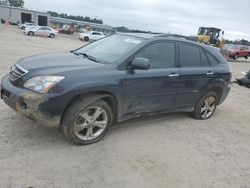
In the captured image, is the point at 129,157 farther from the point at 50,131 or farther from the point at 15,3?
the point at 15,3

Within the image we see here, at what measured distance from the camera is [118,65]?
4.58 metres

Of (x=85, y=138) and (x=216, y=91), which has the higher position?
(x=216, y=91)

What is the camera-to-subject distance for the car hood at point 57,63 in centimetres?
423

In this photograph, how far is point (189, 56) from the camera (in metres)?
5.85

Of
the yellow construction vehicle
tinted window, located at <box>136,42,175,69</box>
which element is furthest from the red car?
tinted window, located at <box>136,42,175,69</box>

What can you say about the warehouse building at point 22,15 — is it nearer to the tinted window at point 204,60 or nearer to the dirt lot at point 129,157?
the tinted window at point 204,60

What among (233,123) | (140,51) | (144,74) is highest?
(140,51)

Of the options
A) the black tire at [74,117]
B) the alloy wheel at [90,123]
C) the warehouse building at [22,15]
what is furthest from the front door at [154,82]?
the warehouse building at [22,15]

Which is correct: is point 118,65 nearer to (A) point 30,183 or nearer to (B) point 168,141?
(B) point 168,141

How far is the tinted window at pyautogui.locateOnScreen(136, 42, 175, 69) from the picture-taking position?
5.04 m

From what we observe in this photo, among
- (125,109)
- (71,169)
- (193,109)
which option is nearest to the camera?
(71,169)

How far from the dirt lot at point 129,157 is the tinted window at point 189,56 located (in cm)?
128

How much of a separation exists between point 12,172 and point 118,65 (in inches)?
85.6

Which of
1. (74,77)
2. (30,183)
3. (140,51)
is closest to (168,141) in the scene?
(140,51)
